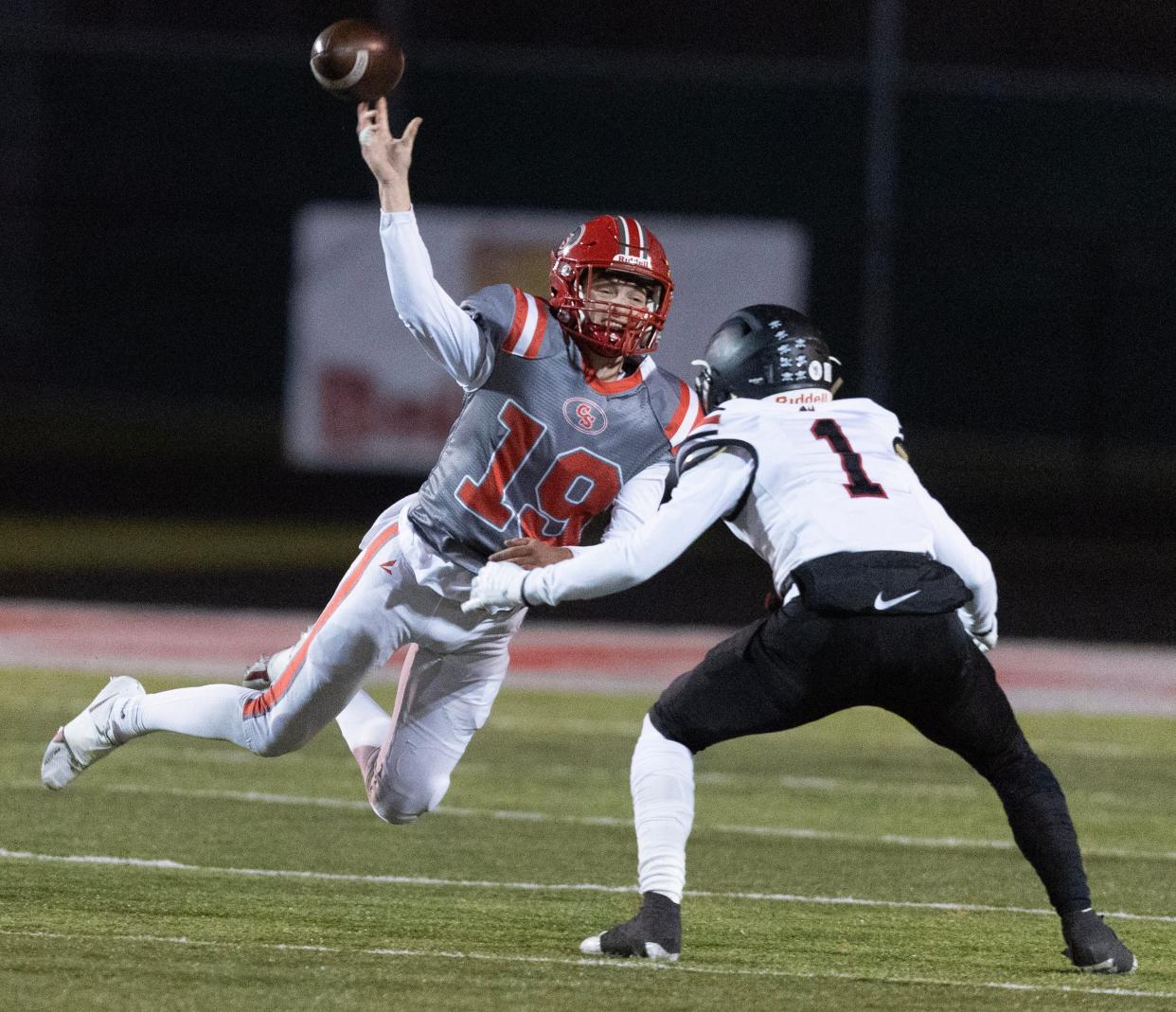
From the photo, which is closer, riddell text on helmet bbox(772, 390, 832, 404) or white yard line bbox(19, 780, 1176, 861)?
riddell text on helmet bbox(772, 390, 832, 404)

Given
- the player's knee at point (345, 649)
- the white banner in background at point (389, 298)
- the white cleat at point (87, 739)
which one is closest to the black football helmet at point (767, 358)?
the player's knee at point (345, 649)

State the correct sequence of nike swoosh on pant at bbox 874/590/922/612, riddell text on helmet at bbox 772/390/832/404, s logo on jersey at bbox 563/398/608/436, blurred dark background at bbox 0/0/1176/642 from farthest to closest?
blurred dark background at bbox 0/0/1176/642, s logo on jersey at bbox 563/398/608/436, riddell text on helmet at bbox 772/390/832/404, nike swoosh on pant at bbox 874/590/922/612

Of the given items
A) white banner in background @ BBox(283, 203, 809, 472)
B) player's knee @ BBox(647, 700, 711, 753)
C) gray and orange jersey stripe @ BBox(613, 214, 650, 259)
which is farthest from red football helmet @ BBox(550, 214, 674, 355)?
white banner in background @ BBox(283, 203, 809, 472)

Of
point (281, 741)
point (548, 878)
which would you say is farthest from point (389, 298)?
point (281, 741)

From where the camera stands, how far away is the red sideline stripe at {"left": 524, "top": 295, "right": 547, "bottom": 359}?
17.7 feet

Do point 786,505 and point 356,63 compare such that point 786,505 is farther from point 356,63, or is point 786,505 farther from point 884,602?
point 356,63

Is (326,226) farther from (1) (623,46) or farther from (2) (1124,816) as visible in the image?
(1) (623,46)

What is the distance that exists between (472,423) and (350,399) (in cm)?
1204

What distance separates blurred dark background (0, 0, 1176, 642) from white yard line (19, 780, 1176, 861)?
15.2m

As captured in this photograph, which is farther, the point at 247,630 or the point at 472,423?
the point at 247,630

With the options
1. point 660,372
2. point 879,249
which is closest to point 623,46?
point 879,249

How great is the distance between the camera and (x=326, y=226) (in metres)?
17.6

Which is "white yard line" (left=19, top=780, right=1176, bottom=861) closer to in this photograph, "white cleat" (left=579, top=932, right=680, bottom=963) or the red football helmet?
"white cleat" (left=579, top=932, right=680, bottom=963)

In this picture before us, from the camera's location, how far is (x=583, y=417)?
5398 millimetres
